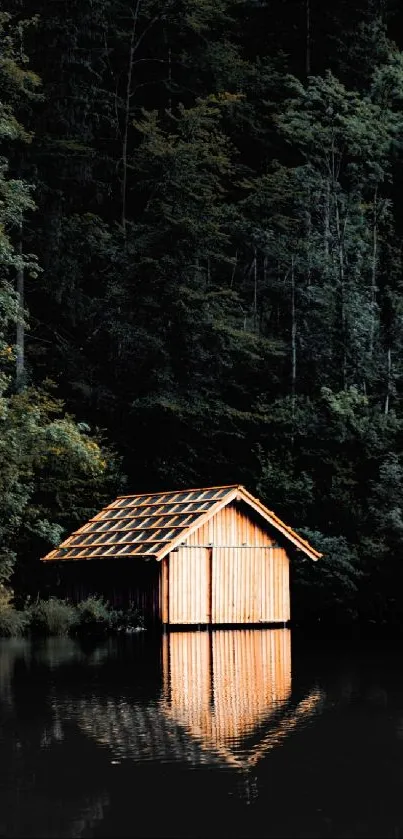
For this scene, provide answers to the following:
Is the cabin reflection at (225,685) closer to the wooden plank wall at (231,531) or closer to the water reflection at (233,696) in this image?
the water reflection at (233,696)

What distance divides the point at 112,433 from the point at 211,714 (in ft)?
111

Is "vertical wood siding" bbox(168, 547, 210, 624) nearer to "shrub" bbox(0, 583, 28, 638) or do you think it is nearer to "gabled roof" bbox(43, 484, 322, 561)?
"gabled roof" bbox(43, 484, 322, 561)

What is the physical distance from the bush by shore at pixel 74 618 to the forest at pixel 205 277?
2495 mm

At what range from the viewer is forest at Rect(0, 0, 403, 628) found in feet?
145

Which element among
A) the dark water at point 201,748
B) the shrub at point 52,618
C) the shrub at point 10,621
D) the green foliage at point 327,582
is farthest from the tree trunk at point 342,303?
the dark water at point 201,748

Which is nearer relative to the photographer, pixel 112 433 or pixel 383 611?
pixel 383 611

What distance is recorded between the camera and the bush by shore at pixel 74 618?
124ft

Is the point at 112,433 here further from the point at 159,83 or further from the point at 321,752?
the point at 321,752

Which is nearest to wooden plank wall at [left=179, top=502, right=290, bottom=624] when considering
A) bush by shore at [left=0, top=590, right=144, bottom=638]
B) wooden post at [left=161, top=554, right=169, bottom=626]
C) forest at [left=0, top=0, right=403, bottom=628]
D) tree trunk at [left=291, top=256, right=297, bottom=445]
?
wooden post at [left=161, top=554, right=169, bottom=626]

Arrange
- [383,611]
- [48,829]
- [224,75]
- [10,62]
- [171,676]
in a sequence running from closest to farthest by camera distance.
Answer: [48,829] → [171,676] → [383,611] → [10,62] → [224,75]

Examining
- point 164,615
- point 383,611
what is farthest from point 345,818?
point 383,611

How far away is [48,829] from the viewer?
12.2m

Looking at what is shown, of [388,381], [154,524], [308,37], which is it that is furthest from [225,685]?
[308,37]

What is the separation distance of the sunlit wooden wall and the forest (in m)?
2.82
